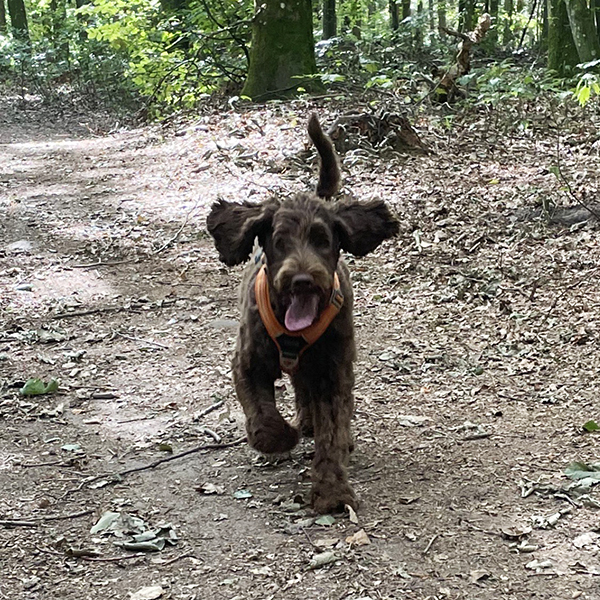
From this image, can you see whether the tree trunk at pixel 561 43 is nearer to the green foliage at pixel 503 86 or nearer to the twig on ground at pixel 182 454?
the green foliage at pixel 503 86

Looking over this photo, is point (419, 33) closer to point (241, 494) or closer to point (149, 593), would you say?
point (241, 494)

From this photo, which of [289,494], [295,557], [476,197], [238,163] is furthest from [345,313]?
[238,163]

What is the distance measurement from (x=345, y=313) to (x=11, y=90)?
79.3 feet

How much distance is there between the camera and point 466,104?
46.3 feet

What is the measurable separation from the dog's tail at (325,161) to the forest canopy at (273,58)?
363cm

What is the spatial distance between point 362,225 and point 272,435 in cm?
128

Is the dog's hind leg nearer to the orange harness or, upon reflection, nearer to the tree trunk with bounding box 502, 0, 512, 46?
the orange harness

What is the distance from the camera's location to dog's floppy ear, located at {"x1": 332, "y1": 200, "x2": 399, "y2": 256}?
4.87 metres

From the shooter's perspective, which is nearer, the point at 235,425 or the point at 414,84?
the point at 235,425

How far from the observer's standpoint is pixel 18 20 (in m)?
30.9

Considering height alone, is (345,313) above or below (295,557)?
above

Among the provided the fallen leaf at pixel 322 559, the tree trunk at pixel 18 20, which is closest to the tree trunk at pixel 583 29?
the fallen leaf at pixel 322 559

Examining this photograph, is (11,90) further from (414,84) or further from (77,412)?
(77,412)

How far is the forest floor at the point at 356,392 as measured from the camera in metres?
3.99
